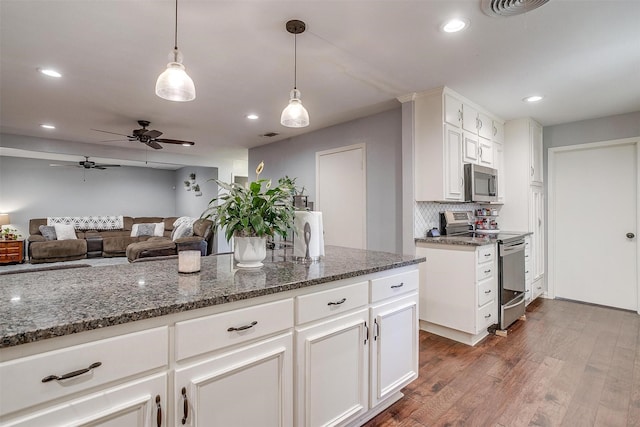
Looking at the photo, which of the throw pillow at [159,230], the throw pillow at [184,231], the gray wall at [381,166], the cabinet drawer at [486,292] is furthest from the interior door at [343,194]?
the throw pillow at [159,230]

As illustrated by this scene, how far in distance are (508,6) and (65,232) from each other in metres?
8.52

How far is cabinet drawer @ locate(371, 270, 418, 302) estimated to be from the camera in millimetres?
1724

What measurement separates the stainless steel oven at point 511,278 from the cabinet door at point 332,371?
208cm

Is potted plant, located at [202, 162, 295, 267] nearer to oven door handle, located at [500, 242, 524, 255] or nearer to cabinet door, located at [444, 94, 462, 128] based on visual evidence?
cabinet door, located at [444, 94, 462, 128]

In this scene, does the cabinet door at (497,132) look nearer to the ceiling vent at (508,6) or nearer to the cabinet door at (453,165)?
the cabinet door at (453,165)

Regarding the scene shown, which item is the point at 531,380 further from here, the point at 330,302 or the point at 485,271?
the point at 330,302

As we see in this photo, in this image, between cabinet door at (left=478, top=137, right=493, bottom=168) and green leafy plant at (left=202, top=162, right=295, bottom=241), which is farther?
cabinet door at (left=478, top=137, right=493, bottom=168)

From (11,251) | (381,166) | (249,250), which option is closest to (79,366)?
(249,250)

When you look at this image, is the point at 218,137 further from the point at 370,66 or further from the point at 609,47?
the point at 609,47

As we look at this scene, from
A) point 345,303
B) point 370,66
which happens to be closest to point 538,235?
point 370,66

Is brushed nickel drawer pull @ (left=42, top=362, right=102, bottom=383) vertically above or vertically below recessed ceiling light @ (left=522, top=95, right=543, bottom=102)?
below

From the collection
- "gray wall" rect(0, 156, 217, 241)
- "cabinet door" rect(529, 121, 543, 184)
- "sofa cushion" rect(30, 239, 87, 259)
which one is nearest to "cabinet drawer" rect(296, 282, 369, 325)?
"cabinet door" rect(529, 121, 543, 184)

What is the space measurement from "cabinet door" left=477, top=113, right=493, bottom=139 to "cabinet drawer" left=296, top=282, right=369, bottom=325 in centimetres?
282

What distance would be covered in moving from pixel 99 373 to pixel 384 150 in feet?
11.0
